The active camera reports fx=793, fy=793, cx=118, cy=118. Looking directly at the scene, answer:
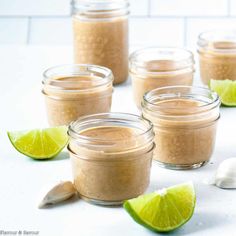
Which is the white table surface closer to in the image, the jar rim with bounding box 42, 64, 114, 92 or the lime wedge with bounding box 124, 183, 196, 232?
the lime wedge with bounding box 124, 183, 196, 232

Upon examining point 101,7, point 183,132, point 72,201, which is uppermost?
point 101,7

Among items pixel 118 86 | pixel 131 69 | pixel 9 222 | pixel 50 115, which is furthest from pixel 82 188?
pixel 118 86

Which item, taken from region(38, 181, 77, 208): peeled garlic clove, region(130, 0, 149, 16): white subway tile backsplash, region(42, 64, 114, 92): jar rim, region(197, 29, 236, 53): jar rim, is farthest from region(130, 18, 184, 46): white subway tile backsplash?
region(38, 181, 77, 208): peeled garlic clove

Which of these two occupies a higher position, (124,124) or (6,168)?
(124,124)

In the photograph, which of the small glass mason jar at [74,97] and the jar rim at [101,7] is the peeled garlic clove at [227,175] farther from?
the jar rim at [101,7]

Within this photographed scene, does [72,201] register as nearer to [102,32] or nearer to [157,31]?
[102,32]

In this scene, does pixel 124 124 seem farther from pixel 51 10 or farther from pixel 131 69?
pixel 51 10

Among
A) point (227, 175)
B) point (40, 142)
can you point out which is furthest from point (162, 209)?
point (40, 142)
